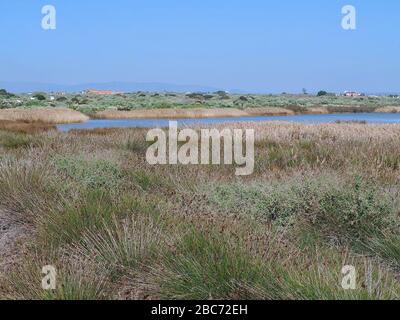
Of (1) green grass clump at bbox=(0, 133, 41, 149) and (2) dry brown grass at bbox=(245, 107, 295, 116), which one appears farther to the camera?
(2) dry brown grass at bbox=(245, 107, 295, 116)

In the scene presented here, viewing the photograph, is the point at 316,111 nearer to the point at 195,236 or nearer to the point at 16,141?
the point at 16,141

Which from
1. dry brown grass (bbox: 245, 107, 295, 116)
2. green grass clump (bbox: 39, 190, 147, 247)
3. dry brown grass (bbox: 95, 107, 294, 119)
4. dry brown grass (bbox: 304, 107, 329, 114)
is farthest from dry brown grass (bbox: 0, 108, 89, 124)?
green grass clump (bbox: 39, 190, 147, 247)

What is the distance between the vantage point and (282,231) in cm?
604

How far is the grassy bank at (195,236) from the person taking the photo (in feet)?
14.3

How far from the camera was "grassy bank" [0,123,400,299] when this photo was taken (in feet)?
14.3

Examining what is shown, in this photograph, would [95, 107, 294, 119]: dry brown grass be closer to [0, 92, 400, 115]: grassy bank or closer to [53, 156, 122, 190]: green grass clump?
[0, 92, 400, 115]: grassy bank

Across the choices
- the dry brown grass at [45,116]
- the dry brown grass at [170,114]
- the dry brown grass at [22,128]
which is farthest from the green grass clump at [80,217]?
the dry brown grass at [170,114]

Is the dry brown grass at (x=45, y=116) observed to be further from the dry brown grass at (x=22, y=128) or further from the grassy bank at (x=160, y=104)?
the dry brown grass at (x=22, y=128)
